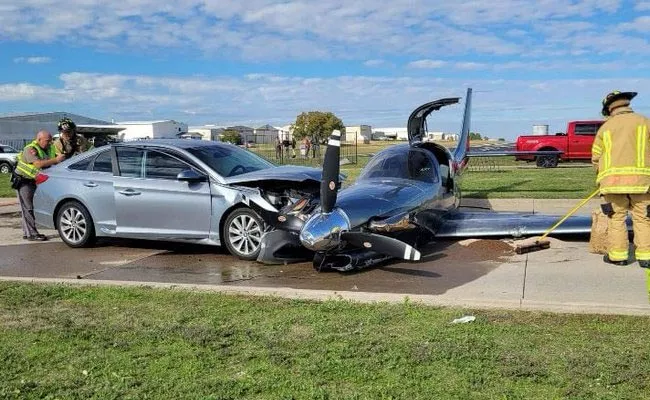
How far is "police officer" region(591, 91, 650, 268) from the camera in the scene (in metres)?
6.84

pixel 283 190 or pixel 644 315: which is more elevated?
pixel 283 190

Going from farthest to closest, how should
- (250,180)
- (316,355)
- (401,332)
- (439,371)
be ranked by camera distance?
(250,180)
(401,332)
(316,355)
(439,371)

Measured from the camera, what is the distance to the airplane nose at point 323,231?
7.50 m

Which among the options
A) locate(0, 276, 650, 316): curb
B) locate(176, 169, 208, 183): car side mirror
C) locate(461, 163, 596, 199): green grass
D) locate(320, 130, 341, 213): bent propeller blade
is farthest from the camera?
locate(461, 163, 596, 199): green grass

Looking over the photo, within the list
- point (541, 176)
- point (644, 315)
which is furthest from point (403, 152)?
point (541, 176)

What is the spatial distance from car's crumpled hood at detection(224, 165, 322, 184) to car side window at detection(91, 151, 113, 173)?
2.31m

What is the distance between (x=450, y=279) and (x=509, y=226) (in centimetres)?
262

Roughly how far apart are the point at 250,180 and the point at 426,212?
271cm

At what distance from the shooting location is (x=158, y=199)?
374 inches

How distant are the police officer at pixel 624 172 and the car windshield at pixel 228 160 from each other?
16.7ft

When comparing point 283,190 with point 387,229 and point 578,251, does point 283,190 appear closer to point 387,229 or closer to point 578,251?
point 387,229

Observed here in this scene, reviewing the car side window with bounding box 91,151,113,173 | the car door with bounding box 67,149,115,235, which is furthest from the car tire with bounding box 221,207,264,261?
the car side window with bounding box 91,151,113,173

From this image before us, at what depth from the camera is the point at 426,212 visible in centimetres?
960

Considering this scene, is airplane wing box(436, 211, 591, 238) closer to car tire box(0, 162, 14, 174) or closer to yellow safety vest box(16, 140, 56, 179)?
yellow safety vest box(16, 140, 56, 179)
